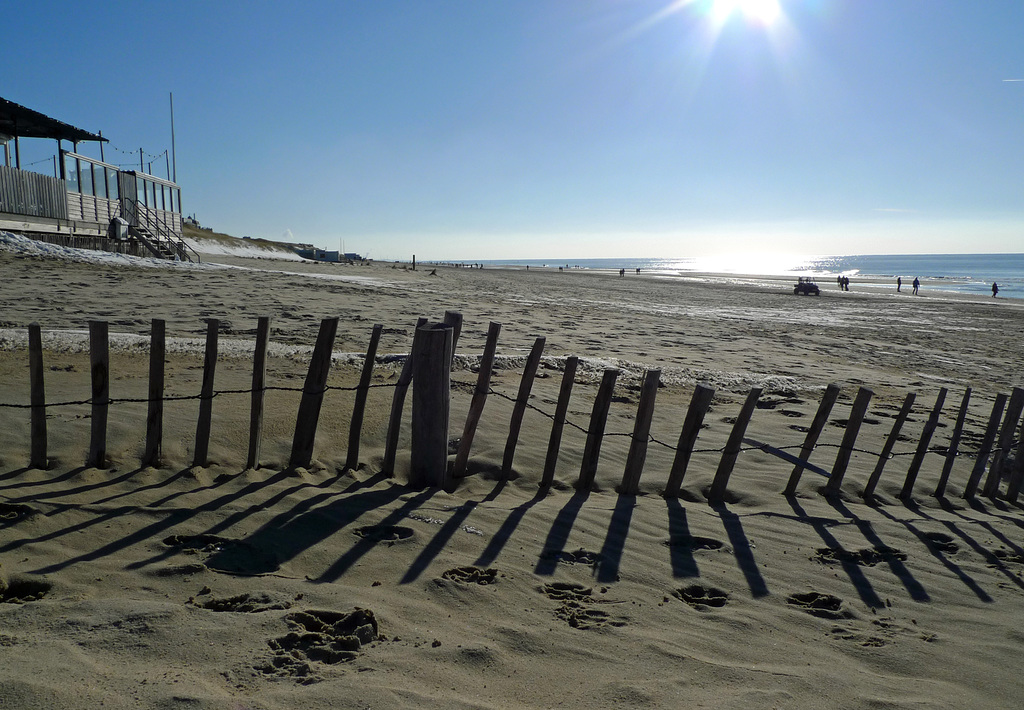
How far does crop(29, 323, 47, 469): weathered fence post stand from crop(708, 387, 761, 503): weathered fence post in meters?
4.85

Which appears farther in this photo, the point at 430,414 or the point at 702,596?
the point at 430,414

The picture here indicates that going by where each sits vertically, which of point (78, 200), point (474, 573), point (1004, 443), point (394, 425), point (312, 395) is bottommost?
point (474, 573)

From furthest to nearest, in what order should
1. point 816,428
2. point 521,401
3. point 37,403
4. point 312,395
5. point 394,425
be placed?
point 816,428 < point 521,401 < point 394,425 < point 312,395 < point 37,403

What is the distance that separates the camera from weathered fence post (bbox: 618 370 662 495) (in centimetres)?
470

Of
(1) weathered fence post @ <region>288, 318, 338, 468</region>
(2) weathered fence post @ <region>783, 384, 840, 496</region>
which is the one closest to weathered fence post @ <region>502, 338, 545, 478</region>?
(1) weathered fence post @ <region>288, 318, 338, 468</region>

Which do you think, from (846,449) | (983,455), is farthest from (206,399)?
(983,455)

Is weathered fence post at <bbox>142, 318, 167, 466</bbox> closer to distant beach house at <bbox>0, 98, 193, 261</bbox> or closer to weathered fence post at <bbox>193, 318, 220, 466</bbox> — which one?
weathered fence post at <bbox>193, 318, 220, 466</bbox>

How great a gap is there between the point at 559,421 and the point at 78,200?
2167 cm

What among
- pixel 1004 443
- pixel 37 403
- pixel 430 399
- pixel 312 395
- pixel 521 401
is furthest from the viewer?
pixel 1004 443

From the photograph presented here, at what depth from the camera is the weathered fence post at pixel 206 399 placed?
14.3ft

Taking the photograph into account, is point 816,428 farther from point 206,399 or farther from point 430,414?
point 206,399

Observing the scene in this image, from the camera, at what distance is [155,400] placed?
431 centimetres

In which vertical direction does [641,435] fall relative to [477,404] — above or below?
below

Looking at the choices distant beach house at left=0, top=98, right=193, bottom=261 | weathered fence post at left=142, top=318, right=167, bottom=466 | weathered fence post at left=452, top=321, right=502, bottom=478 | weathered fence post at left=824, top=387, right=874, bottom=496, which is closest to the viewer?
weathered fence post at left=142, top=318, right=167, bottom=466
